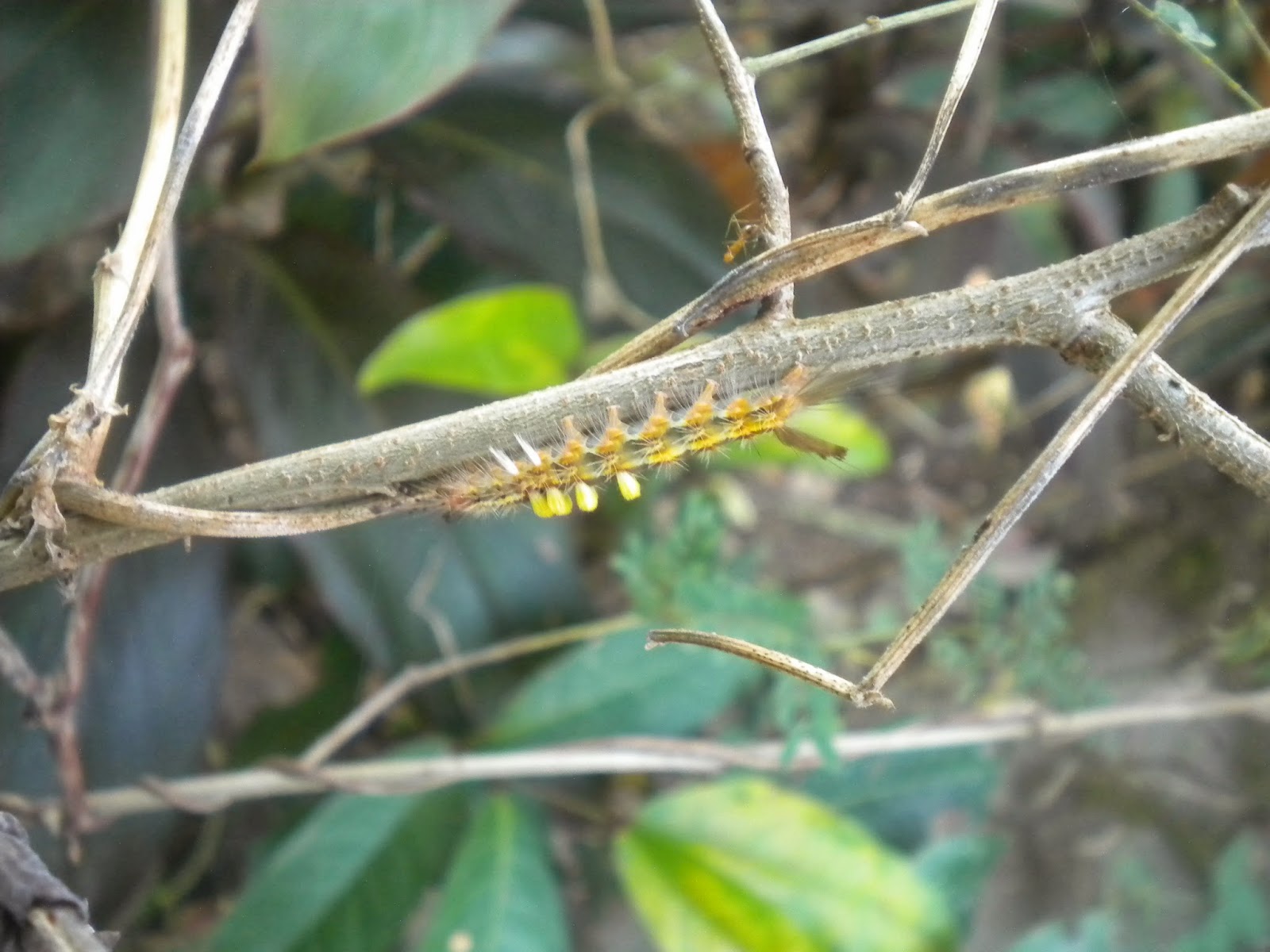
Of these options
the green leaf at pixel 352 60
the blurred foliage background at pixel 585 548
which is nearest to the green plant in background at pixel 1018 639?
the blurred foliage background at pixel 585 548

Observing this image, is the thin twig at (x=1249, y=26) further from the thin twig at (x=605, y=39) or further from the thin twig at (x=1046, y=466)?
the thin twig at (x=605, y=39)

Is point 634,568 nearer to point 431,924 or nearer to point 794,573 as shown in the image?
point 431,924

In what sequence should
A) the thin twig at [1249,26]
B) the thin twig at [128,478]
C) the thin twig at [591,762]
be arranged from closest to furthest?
the thin twig at [1249,26]
the thin twig at [128,478]
the thin twig at [591,762]

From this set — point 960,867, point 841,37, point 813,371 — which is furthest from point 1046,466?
point 960,867

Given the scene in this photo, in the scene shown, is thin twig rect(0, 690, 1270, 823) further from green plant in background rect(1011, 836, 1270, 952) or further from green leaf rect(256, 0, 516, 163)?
green leaf rect(256, 0, 516, 163)

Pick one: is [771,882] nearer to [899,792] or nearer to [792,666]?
[899,792]
